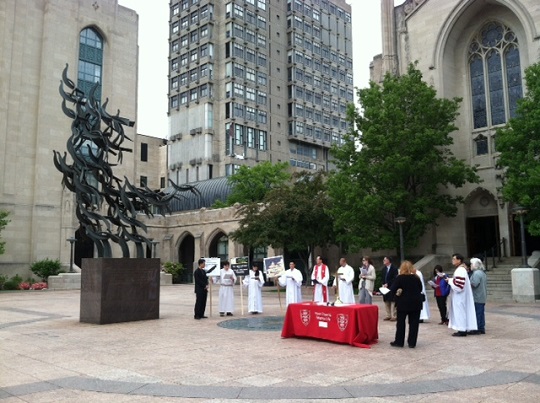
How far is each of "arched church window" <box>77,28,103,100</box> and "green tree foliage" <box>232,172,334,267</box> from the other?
25715mm

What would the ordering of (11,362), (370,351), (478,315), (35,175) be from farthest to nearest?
(35,175) < (478,315) < (370,351) < (11,362)

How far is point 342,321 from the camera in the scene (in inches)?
432

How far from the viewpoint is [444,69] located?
32.1 metres

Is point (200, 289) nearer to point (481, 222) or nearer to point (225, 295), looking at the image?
point (225, 295)

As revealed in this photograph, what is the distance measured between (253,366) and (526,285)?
16404 mm

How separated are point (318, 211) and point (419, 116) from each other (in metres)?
7.84

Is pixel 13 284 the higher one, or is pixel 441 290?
pixel 441 290

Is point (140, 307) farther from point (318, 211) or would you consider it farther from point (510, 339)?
point (318, 211)

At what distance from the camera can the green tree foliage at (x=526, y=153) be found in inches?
872

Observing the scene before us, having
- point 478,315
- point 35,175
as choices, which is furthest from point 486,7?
point 35,175

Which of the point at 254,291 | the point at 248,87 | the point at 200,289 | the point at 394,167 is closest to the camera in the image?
the point at 200,289

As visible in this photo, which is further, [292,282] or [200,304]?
[292,282]

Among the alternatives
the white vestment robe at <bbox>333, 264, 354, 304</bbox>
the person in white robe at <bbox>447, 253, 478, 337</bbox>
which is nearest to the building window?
the white vestment robe at <bbox>333, 264, 354, 304</bbox>

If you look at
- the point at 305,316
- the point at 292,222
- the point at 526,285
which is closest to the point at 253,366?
the point at 305,316
